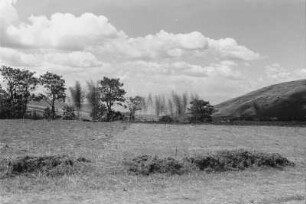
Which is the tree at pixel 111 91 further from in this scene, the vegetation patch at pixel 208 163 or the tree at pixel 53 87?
the vegetation patch at pixel 208 163

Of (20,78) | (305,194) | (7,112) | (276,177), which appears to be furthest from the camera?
(20,78)

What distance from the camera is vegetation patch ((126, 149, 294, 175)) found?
19438 mm

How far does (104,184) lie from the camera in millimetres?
16578

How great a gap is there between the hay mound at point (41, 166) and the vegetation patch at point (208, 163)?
8.97ft

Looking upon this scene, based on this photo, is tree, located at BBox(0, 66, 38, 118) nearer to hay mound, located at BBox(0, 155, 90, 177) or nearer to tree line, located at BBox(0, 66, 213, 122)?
tree line, located at BBox(0, 66, 213, 122)

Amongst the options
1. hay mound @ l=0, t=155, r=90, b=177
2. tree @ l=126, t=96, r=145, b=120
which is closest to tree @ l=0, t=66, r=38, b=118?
tree @ l=126, t=96, r=145, b=120

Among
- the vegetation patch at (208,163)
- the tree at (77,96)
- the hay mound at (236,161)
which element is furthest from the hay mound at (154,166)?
the tree at (77,96)

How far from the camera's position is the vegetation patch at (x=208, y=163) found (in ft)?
63.8

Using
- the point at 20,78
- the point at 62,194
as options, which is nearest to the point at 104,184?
the point at 62,194

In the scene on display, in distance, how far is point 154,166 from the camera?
19562 mm

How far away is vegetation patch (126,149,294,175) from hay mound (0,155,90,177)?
2.73 meters

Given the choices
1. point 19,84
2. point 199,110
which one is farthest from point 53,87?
point 199,110

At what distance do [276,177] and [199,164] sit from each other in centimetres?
388

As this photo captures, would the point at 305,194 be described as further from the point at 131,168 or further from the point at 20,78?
the point at 20,78
